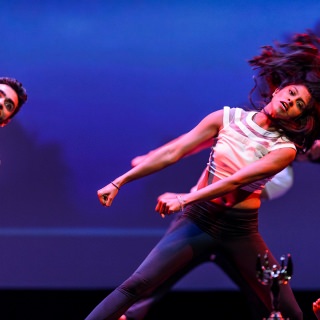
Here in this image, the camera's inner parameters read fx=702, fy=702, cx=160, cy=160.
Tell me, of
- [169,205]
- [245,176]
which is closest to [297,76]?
[245,176]

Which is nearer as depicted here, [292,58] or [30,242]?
[292,58]

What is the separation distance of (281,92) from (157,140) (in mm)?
1299

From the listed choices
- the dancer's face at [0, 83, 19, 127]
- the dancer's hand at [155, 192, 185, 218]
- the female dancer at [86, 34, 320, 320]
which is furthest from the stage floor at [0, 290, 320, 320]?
A: the dancer's hand at [155, 192, 185, 218]

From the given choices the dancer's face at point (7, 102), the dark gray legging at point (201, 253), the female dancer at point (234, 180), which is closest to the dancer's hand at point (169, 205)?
the female dancer at point (234, 180)

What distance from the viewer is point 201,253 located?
10.6 ft

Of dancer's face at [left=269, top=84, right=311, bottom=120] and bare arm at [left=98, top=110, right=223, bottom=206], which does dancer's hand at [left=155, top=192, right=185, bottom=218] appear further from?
dancer's face at [left=269, top=84, right=311, bottom=120]

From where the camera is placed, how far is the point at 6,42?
4480 mm

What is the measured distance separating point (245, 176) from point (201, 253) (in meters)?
0.42

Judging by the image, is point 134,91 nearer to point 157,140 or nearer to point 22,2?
point 157,140

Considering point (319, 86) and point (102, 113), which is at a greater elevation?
point (319, 86)

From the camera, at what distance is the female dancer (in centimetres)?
312

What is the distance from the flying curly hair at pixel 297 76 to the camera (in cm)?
327

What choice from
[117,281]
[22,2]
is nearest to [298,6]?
[22,2]

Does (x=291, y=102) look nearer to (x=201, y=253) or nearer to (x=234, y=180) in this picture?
(x=234, y=180)
